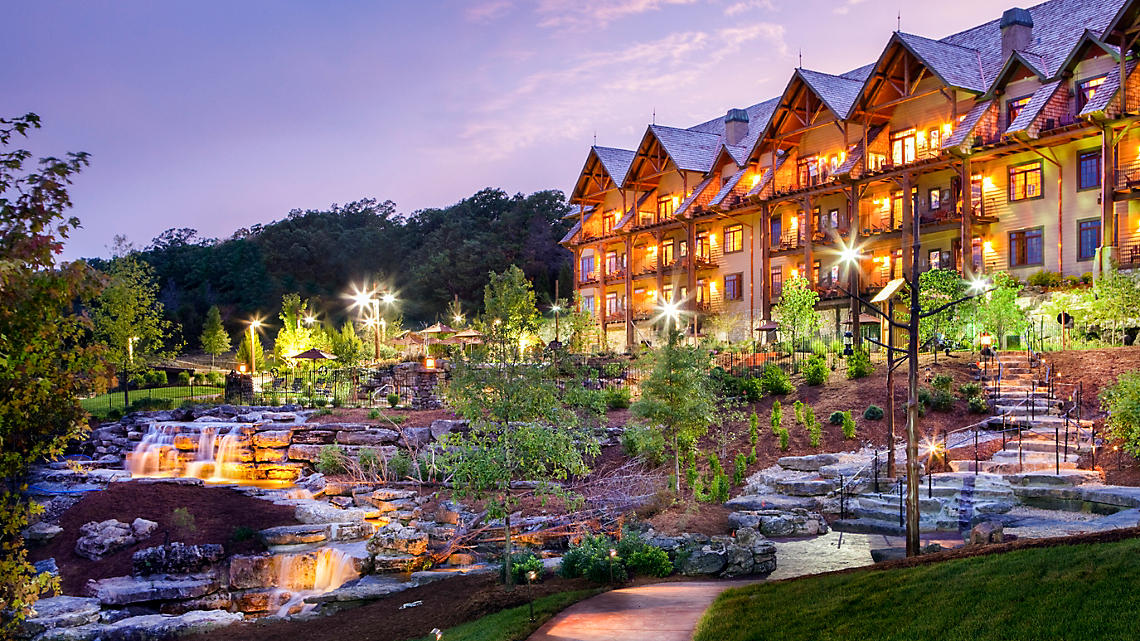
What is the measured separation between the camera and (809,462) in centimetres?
2039

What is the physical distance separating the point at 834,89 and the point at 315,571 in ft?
107

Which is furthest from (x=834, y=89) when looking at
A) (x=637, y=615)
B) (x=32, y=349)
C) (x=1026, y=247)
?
(x=32, y=349)

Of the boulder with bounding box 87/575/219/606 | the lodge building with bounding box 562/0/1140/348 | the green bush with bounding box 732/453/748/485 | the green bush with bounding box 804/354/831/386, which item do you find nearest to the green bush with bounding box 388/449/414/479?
the boulder with bounding box 87/575/219/606

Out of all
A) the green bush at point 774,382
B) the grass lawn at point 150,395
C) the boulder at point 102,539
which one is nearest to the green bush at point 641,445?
the green bush at point 774,382

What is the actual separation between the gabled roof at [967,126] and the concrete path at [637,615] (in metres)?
25.8

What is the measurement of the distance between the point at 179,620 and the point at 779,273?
113ft

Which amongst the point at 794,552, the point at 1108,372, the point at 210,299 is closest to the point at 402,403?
the point at 794,552

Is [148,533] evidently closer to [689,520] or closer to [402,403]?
[689,520]

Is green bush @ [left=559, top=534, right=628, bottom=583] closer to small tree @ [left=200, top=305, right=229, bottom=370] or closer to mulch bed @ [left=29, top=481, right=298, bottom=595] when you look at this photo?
mulch bed @ [left=29, top=481, right=298, bottom=595]

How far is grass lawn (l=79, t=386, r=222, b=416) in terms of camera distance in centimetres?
3271

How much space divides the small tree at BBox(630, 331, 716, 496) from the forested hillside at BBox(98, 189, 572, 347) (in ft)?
169

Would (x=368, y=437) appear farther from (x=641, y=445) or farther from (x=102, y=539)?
(x=641, y=445)

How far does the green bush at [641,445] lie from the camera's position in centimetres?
1912

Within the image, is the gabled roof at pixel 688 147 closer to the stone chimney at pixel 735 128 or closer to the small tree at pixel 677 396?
the stone chimney at pixel 735 128
